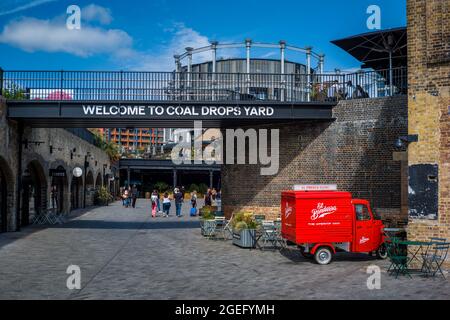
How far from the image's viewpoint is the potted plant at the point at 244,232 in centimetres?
1662

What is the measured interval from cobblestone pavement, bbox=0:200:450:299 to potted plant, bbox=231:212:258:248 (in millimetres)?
421

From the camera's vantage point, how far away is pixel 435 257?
12.0 m

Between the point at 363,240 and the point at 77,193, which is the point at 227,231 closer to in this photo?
the point at 363,240

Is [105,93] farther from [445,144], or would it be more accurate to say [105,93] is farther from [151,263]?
[445,144]

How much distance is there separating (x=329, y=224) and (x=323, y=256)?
88cm

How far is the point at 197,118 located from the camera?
63.5 feet

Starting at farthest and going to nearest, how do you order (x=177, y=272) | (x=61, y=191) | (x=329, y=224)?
(x=61, y=191) → (x=329, y=224) → (x=177, y=272)

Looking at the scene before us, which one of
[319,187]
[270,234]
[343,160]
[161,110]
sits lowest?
[270,234]

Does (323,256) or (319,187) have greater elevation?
(319,187)

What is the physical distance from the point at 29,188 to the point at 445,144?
18.6 meters

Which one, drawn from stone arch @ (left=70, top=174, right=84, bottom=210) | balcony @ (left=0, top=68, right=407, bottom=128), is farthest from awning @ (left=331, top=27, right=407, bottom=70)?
stone arch @ (left=70, top=174, right=84, bottom=210)

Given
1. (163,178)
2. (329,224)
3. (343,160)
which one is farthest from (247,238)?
(163,178)

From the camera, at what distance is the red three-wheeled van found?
13602 mm
